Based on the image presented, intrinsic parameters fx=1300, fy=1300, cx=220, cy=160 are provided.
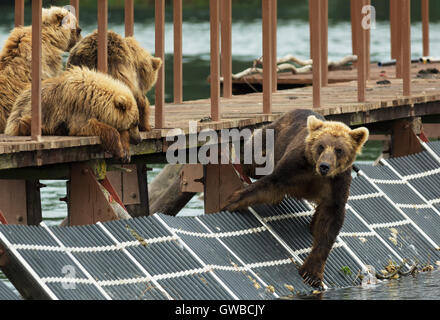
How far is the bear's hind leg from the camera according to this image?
32.2 ft

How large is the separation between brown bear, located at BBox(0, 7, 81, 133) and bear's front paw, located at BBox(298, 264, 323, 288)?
2.70 metres

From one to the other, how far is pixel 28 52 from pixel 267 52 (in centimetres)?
232

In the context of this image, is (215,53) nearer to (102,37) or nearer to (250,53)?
(102,37)

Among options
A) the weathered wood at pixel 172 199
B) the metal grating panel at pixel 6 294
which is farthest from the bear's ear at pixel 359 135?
the weathered wood at pixel 172 199

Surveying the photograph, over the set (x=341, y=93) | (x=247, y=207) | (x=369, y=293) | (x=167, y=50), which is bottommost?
(x=369, y=293)

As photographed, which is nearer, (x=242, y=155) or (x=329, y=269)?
(x=329, y=269)

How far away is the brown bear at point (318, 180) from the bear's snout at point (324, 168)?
4 centimetres

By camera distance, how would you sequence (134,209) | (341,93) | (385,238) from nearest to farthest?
(385,238)
(134,209)
(341,93)

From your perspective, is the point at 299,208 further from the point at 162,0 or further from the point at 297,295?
the point at 162,0

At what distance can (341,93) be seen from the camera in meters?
14.8

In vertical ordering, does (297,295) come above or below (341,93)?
below

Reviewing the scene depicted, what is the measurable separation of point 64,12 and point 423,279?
394 cm

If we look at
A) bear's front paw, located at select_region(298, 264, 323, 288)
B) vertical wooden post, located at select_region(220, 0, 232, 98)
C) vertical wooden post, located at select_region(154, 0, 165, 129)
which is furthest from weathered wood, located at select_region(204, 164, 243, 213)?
vertical wooden post, located at select_region(220, 0, 232, 98)
